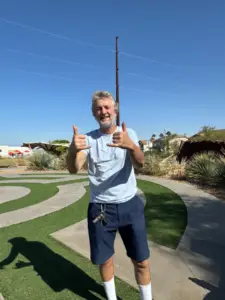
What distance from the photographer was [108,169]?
7.59ft

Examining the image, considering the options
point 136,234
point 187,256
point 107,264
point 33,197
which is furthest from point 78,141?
point 33,197

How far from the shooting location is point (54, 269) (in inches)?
132

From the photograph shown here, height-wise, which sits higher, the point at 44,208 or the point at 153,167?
the point at 153,167

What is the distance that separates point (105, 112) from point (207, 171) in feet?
27.2

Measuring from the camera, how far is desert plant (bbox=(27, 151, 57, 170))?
645 inches

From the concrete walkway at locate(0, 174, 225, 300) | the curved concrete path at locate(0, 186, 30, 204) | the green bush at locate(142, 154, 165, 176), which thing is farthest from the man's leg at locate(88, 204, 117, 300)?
the green bush at locate(142, 154, 165, 176)

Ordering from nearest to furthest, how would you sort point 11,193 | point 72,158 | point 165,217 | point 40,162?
point 72,158, point 165,217, point 11,193, point 40,162

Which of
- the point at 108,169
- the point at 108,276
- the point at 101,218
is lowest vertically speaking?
the point at 108,276

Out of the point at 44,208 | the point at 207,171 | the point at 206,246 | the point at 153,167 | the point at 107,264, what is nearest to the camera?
the point at 107,264

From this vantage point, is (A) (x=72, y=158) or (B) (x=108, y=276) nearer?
(A) (x=72, y=158)

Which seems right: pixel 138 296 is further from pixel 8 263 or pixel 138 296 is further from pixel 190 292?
pixel 8 263

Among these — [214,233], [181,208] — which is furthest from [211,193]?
[214,233]

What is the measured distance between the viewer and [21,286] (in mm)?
2980

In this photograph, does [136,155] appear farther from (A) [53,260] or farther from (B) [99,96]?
(A) [53,260]
